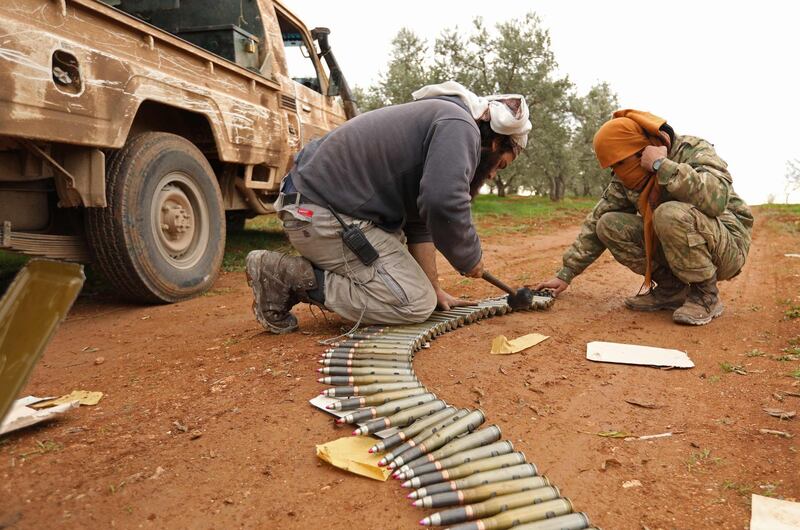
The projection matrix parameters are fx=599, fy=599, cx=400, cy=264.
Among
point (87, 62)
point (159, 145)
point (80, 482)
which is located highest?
point (87, 62)

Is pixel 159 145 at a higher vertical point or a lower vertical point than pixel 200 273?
higher

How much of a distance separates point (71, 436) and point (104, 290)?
3854mm

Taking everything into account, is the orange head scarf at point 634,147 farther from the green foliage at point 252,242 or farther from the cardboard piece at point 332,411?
the green foliage at point 252,242

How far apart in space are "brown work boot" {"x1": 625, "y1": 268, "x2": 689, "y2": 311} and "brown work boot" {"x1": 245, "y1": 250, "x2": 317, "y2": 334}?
277 centimetres

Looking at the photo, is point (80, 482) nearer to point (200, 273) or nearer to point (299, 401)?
point (299, 401)

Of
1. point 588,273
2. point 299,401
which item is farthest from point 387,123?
point 588,273

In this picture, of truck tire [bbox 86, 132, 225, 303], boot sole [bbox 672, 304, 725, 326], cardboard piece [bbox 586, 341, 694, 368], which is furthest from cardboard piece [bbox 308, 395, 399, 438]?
boot sole [bbox 672, 304, 725, 326]

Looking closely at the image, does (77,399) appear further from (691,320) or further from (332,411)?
(691,320)

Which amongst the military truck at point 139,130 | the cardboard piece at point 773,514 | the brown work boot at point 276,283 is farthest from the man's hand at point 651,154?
the military truck at point 139,130

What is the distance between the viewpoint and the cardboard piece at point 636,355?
3520 millimetres

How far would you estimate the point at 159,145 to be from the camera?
16.5 ft

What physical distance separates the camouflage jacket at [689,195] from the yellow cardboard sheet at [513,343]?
1297 mm

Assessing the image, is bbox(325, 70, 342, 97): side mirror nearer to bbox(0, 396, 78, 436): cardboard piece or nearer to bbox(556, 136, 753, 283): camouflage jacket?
bbox(556, 136, 753, 283): camouflage jacket

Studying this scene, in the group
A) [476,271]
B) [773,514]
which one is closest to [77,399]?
[476,271]
